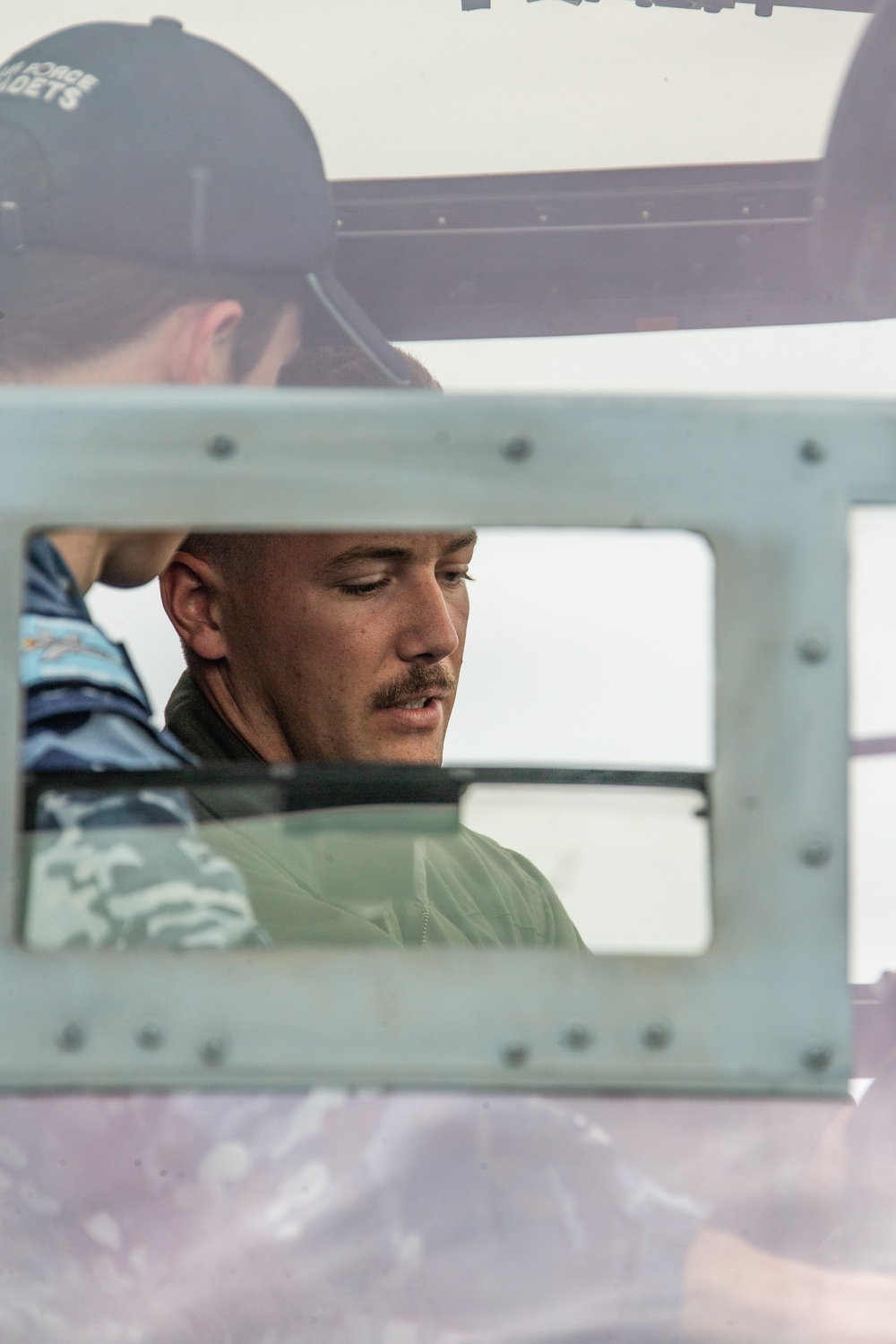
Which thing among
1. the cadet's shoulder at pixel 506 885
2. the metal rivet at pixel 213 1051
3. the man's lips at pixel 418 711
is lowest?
the metal rivet at pixel 213 1051

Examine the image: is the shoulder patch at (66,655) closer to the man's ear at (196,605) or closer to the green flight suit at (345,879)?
the green flight suit at (345,879)

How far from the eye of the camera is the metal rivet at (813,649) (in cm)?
78

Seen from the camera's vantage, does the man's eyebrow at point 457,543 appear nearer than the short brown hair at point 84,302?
No

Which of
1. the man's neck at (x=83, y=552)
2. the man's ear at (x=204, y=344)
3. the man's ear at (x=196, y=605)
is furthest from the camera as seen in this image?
the man's ear at (x=196, y=605)

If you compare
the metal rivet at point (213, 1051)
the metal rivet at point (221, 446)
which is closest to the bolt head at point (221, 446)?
the metal rivet at point (221, 446)

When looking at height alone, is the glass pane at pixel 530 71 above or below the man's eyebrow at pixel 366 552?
above

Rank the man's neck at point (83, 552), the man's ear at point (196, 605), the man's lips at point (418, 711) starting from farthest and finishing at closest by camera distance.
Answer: the man's lips at point (418, 711)
the man's ear at point (196, 605)
the man's neck at point (83, 552)

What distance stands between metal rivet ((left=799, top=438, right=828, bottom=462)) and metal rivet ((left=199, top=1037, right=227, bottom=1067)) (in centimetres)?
46

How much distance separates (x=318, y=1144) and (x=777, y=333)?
69 centimetres

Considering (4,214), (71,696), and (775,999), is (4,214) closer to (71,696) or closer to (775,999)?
(71,696)

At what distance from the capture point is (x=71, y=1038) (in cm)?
77

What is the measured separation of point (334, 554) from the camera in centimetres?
150

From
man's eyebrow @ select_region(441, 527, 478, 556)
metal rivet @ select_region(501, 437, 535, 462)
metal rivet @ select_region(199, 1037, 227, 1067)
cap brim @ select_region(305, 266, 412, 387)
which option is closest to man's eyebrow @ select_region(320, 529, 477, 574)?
man's eyebrow @ select_region(441, 527, 478, 556)

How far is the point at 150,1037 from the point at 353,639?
2.73 ft
